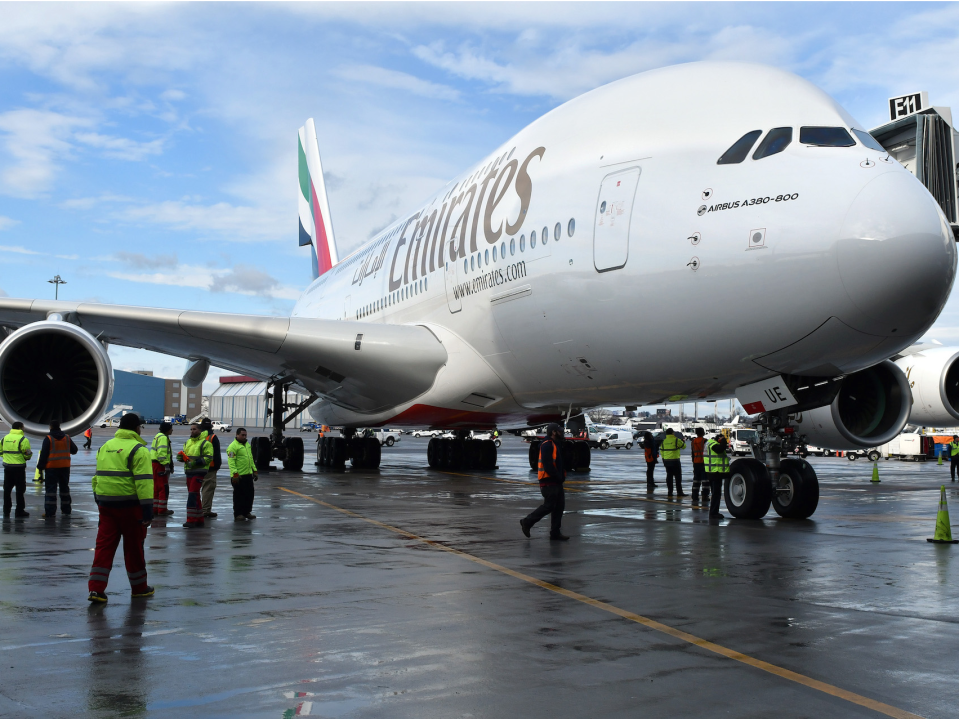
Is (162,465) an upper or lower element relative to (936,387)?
lower

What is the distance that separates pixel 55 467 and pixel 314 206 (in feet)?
66.1

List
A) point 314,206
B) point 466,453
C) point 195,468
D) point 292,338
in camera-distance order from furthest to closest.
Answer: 1. point 314,206
2. point 466,453
3. point 292,338
4. point 195,468

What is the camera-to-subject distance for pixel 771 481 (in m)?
11.0

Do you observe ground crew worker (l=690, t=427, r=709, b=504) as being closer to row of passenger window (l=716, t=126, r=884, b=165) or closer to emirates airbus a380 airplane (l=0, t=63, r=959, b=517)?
emirates airbus a380 airplane (l=0, t=63, r=959, b=517)

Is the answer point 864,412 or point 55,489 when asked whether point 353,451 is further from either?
point 864,412

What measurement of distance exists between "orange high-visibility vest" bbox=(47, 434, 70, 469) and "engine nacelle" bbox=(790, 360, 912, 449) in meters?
10.1

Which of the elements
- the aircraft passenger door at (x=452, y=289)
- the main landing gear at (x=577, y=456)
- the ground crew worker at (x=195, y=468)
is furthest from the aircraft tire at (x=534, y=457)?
the ground crew worker at (x=195, y=468)

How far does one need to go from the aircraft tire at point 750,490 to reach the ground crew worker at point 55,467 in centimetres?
855

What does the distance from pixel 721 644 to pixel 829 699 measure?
1.00 meters

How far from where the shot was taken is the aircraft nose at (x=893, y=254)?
8047mm

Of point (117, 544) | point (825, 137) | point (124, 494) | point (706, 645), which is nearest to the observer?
point (706, 645)

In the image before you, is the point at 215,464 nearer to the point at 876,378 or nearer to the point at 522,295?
the point at 522,295

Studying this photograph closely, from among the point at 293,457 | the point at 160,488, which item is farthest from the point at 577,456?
the point at 160,488

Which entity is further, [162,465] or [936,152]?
[936,152]
